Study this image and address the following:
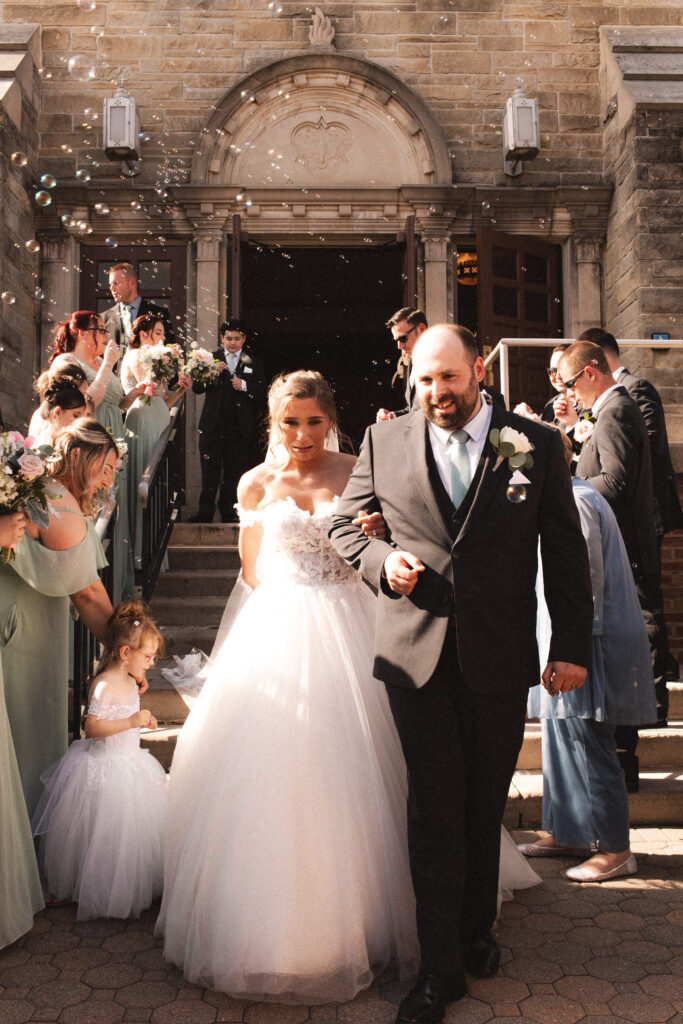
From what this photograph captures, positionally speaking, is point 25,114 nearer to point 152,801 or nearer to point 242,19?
point 242,19

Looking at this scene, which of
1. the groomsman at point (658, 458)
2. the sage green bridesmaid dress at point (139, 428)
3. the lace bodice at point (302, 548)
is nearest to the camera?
the lace bodice at point (302, 548)

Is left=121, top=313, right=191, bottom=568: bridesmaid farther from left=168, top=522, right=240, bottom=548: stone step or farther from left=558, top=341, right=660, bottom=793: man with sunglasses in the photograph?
left=558, top=341, right=660, bottom=793: man with sunglasses

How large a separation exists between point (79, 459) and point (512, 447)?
1.81 meters

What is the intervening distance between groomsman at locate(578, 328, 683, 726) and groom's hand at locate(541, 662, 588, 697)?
2059 millimetres

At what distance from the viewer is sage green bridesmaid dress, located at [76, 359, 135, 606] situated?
5.93 m

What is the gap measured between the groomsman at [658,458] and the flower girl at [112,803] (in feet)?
Answer: 8.44

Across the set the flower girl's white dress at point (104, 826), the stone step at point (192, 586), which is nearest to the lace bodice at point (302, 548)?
the flower girl's white dress at point (104, 826)

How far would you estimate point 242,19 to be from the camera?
31.6 feet

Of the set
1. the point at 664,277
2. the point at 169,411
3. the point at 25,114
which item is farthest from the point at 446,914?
the point at 25,114

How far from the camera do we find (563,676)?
99.7 inches

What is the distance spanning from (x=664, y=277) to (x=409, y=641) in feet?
24.3

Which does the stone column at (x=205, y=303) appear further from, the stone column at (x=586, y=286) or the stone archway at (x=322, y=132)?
the stone column at (x=586, y=286)

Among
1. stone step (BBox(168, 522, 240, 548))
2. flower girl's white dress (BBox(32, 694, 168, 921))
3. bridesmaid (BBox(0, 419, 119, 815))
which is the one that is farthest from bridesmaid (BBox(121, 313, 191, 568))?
flower girl's white dress (BBox(32, 694, 168, 921))

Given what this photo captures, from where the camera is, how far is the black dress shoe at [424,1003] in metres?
2.36
